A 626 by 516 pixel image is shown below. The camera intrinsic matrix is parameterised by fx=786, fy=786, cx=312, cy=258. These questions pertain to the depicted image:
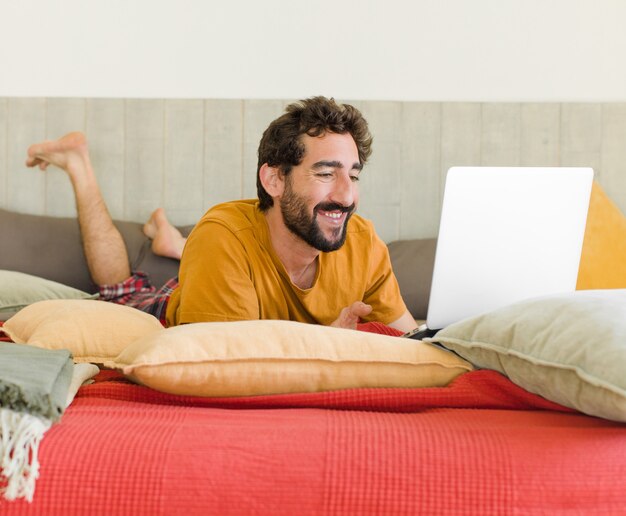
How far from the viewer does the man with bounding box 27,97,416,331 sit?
170cm

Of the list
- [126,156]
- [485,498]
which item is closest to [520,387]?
[485,498]

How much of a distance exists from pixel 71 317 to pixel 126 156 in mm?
1817

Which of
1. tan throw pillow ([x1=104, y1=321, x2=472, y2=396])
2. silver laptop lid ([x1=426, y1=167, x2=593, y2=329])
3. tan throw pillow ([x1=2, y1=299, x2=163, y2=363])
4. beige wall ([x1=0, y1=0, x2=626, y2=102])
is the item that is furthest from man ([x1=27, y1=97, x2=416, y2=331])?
beige wall ([x1=0, y1=0, x2=626, y2=102])

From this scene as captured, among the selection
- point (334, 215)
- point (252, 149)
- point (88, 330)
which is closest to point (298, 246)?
point (334, 215)

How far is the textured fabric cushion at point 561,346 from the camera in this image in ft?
3.11

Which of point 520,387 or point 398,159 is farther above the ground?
point 398,159

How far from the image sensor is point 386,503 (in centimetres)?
88

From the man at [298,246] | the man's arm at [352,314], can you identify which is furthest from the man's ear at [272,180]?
the man's arm at [352,314]

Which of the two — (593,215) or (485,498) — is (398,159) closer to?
(593,215)

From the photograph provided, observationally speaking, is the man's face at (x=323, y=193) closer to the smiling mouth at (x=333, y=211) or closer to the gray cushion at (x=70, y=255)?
the smiling mouth at (x=333, y=211)

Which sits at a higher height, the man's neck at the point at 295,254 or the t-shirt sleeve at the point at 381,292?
the man's neck at the point at 295,254

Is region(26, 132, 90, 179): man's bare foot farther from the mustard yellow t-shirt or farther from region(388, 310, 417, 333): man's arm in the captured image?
region(388, 310, 417, 333): man's arm

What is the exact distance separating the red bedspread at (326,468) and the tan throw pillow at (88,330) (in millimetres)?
386

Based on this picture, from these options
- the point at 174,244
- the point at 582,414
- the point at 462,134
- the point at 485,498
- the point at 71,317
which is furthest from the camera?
the point at 462,134
